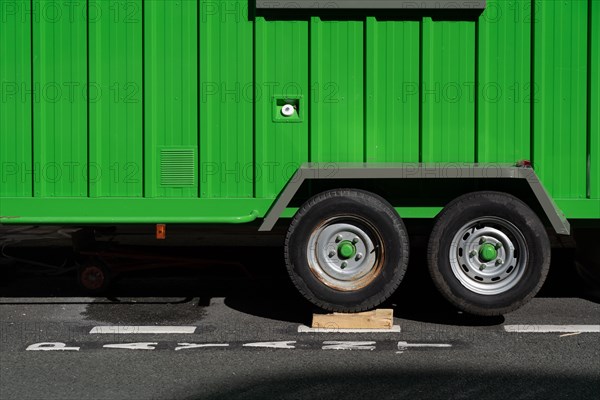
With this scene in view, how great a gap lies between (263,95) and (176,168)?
0.96 m

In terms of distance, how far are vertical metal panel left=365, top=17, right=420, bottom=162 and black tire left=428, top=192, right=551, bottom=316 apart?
0.71 metres

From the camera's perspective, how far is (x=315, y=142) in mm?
6938

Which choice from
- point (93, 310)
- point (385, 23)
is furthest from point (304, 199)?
point (93, 310)

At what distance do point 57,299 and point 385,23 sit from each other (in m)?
3.91

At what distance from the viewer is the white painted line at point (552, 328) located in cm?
651

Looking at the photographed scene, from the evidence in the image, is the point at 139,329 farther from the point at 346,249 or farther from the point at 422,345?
the point at 422,345

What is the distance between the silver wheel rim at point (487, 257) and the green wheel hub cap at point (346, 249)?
80 centimetres

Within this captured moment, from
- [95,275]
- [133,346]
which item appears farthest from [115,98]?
[133,346]

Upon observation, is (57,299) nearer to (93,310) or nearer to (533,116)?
(93,310)

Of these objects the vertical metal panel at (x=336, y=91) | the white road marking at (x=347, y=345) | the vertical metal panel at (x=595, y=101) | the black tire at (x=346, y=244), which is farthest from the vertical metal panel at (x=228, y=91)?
the vertical metal panel at (x=595, y=101)

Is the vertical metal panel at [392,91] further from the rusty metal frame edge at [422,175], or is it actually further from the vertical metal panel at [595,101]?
the vertical metal panel at [595,101]

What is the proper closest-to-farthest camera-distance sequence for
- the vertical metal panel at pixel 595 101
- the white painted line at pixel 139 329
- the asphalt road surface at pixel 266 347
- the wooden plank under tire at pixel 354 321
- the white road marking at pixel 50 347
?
the asphalt road surface at pixel 266 347 < the white road marking at pixel 50 347 < the white painted line at pixel 139 329 < the wooden plank under tire at pixel 354 321 < the vertical metal panel at pixel 595 101

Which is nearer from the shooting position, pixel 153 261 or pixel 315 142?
pixel 315 142

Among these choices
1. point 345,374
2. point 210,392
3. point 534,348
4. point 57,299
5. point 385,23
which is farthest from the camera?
point 57,299
